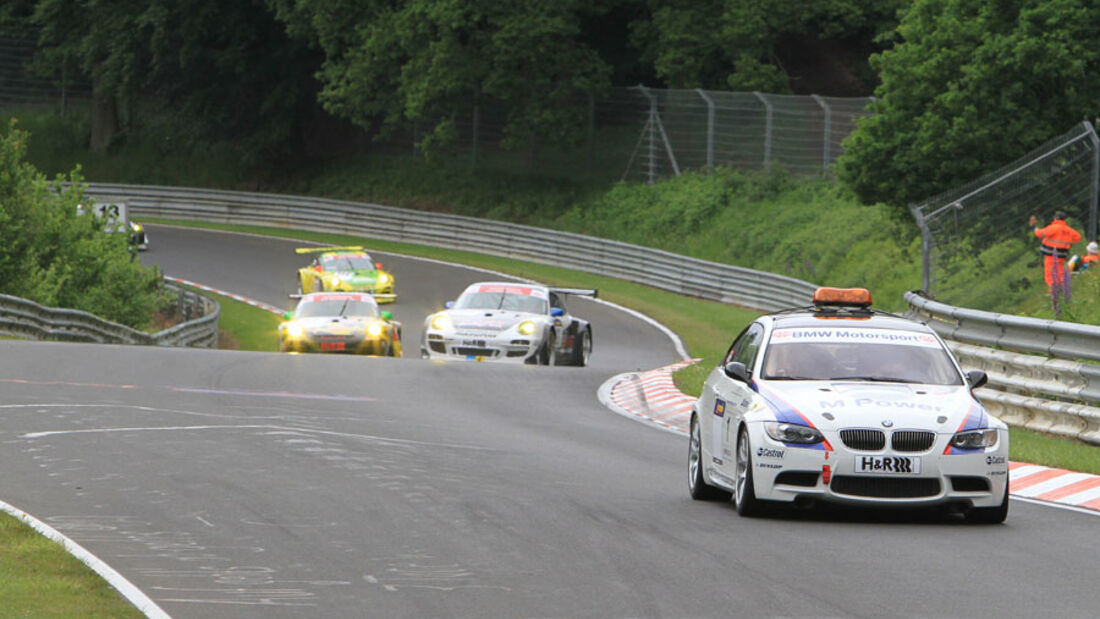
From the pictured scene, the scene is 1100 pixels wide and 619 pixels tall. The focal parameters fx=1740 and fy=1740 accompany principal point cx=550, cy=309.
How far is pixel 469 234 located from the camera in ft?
189

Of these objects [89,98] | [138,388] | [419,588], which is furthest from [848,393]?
[89,98]

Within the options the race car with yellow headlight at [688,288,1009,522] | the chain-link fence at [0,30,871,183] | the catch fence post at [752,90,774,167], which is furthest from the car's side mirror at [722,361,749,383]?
the catch fence post at [752,90,774,167]

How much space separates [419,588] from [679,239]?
1728 inches

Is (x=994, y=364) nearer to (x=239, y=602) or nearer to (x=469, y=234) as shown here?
(x=239, y=602)

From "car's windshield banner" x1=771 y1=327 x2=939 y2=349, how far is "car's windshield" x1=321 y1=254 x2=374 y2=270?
31.1 metres

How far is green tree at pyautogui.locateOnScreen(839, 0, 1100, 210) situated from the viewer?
1291 inches

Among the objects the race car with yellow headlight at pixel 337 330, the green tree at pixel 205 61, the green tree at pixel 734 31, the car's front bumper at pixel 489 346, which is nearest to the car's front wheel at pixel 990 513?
the car's front bumper at pixel 489 346

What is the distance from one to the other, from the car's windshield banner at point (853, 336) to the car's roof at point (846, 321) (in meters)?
0.07

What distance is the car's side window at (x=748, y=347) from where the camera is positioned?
12.3 m

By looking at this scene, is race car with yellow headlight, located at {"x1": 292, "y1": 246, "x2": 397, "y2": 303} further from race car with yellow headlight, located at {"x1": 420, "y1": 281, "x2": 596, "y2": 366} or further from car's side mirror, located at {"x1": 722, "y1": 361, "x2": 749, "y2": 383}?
car's side mirror, located at {"x1": 722, "y1": 361, "x2": 749, "y2": 383}

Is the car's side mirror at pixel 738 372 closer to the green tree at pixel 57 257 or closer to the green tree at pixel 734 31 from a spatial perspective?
the green tree at pixel 57 257

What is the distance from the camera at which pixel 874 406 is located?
11.0 metres

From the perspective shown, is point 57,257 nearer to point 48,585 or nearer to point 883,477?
point 883,477

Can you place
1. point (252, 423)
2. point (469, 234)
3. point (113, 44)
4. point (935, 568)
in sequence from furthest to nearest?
1. point (113, 44)
2. point (469, 234)
3. point (252, 423)
4. point (935, 568)
